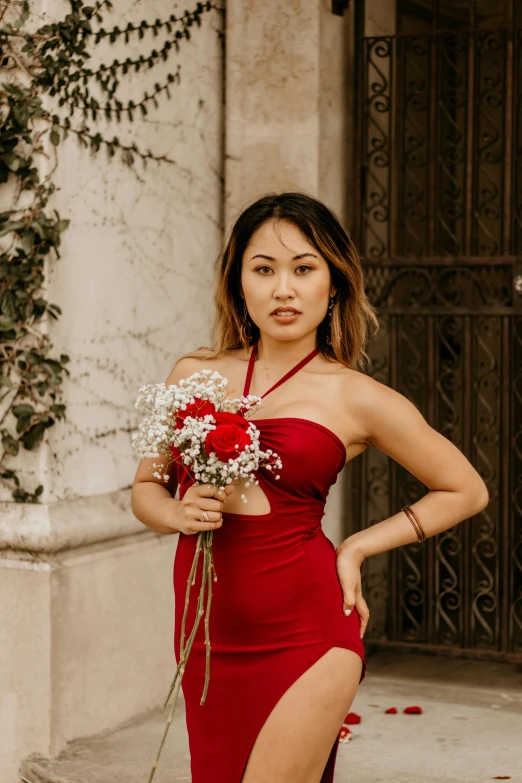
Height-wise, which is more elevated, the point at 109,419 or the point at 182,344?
the point at 182,344

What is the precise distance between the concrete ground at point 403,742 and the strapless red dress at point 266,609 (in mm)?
1664

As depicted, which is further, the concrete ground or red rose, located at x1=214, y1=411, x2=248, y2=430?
the concrete ground

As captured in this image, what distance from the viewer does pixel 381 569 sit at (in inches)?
221

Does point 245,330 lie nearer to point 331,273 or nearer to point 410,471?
point 331,273

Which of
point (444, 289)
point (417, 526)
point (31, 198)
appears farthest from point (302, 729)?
point (444, 289)

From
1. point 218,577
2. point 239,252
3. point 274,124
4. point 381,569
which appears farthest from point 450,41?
point 218,577

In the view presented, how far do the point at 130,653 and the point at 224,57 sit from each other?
262cm

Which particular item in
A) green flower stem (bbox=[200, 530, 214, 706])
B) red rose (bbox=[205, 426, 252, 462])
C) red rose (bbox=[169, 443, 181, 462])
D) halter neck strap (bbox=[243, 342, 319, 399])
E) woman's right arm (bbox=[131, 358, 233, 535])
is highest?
halter neck strap (bbox=[243, 342, 319, 399])

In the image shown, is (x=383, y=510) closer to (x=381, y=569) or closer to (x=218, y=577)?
(x=381, y=569)

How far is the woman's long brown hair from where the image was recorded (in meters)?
2.67

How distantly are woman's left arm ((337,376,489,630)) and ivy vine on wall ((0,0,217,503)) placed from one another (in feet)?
6.23

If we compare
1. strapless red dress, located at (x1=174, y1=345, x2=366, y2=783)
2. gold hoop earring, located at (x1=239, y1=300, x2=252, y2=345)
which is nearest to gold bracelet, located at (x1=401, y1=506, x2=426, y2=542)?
strapless red dress, located at (x1=174, y1=345, x2=366, y2=783)

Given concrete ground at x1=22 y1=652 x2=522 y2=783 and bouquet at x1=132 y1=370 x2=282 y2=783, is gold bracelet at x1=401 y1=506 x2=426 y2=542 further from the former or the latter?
concrete ground at x1=22 y1=652 x2=522 y2=783

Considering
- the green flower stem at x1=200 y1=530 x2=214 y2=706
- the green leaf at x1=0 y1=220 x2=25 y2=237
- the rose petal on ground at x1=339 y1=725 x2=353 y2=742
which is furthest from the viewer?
the rose petal on ground at x1=339 y1=725 x2=353 y2=742
